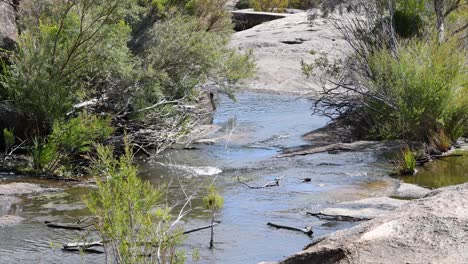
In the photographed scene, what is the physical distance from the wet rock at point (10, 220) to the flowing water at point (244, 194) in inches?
3.9

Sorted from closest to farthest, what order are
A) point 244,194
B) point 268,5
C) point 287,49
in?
point 244,194 < point 287,49 < point 268,5

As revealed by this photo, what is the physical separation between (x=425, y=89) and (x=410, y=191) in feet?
10.0

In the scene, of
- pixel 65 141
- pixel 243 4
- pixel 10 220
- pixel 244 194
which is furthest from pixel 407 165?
pixel 243 4

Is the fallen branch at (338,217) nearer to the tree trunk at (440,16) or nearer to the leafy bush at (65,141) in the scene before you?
the leafy bush at (65,141)

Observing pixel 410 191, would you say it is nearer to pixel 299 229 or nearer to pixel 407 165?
pixel 407 165

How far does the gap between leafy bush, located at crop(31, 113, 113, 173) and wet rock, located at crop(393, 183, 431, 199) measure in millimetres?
4127

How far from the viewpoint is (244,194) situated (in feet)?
34.3

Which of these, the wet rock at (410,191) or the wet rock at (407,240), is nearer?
the wet rock at (407,240)

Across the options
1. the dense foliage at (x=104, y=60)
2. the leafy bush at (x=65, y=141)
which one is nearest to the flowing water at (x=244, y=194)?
the leafy bush at (x=65, y=141)

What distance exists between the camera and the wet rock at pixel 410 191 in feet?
32.9

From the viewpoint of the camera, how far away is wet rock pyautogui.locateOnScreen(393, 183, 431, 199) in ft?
32.9

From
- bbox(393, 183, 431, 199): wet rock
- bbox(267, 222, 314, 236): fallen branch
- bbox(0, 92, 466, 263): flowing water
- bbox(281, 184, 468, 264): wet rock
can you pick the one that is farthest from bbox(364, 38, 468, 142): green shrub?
bbox(281, 184, 468, 264): wet rock

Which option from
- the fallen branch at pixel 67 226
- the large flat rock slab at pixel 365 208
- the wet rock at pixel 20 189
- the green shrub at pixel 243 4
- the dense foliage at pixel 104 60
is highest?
the dense foliage at pixel 104 60

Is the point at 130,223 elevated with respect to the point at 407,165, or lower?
elevated
